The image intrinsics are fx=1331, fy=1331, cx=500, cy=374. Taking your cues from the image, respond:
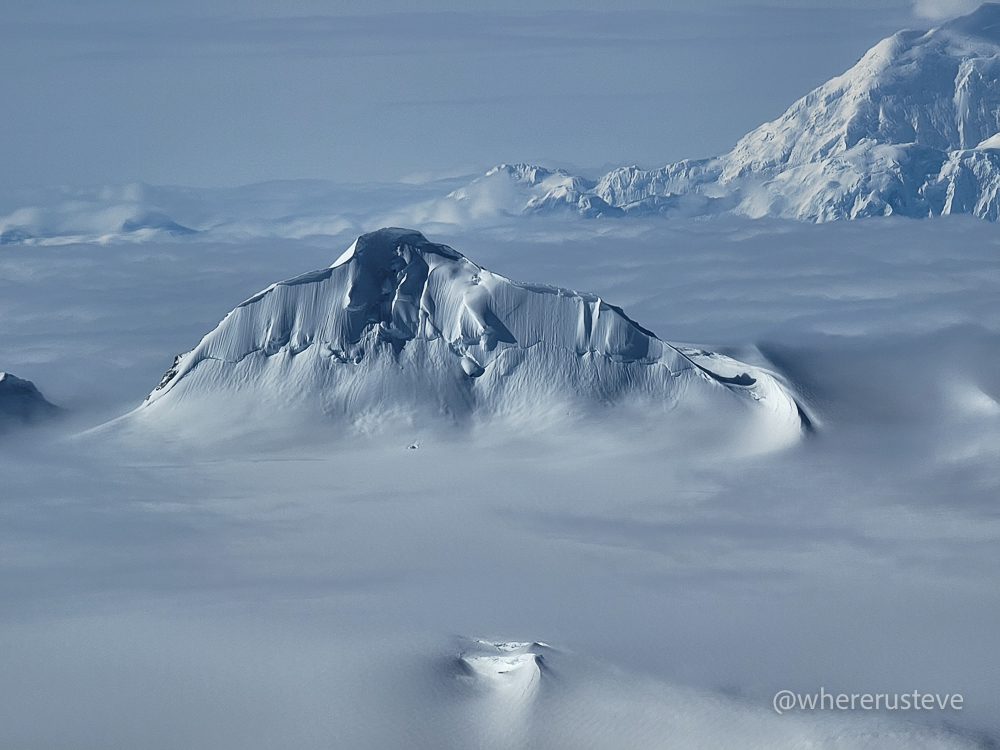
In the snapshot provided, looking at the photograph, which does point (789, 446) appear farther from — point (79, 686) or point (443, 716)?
point (79, 686)

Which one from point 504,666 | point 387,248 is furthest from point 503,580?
point 387,248

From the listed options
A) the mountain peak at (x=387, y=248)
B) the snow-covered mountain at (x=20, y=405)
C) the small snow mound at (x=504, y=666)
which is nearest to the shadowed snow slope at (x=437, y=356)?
the mountain peak at (x=387, y=248)

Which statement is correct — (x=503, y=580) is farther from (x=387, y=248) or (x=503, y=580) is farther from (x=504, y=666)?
(x=387, y=248)

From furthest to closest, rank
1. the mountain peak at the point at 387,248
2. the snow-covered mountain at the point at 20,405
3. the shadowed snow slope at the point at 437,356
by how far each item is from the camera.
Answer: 1. the snow-covered mountain at the point at 20,405
2. the mountain peak at the point at 387,248
3. the shadowed snow slope at the point at 437,356

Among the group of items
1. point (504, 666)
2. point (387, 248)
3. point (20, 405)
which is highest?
point (387, 248)

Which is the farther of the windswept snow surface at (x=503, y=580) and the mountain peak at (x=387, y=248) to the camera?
the mountain peak at (x=387, y=248)

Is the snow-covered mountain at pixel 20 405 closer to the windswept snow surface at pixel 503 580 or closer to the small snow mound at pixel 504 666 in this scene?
the windswept snow surface at pixel 503 580

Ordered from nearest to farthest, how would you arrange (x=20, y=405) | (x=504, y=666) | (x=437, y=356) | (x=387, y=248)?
(x=504, y=666) < (x=437, y=356) < (x=387, y=248) < (x=20, y=405)
